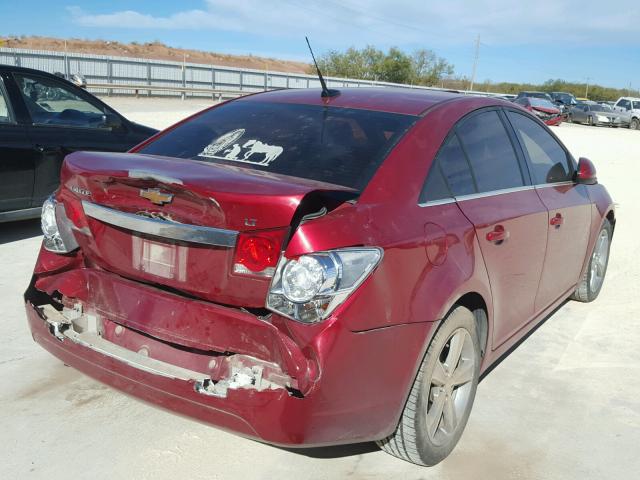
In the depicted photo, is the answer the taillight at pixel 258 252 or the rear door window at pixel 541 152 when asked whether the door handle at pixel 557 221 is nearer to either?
the rear door window at pixel 541 152

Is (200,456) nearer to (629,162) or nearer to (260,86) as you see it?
(629,162)

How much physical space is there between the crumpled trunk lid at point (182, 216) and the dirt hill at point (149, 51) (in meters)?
71.0

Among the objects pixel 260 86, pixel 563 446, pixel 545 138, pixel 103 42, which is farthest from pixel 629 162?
pixel 103 42

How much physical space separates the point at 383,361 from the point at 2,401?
6.86 ft

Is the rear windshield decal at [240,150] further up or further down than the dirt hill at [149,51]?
further down

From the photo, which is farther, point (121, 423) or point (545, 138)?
point (545, 138)

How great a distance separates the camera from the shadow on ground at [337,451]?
3.09 meters

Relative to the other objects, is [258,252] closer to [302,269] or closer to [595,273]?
[302,269]

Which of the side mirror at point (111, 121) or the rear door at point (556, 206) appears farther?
the side mirror at point (111, 121)

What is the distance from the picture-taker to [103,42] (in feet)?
265

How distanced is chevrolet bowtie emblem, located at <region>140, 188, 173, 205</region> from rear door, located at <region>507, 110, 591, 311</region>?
230cm

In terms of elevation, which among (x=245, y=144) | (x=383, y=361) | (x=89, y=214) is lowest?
(x=383, y=361)

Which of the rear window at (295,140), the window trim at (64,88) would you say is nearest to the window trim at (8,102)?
the window trim at (64,88)

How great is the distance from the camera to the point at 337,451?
3129 millimetres
